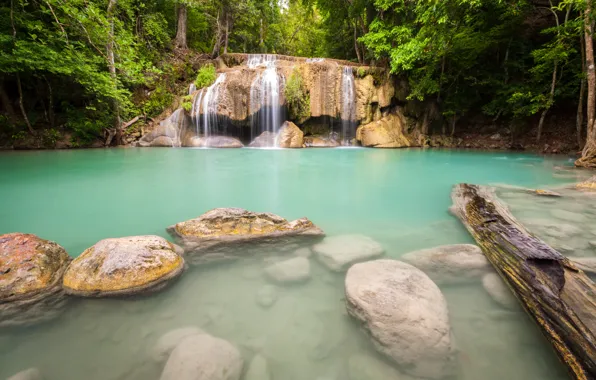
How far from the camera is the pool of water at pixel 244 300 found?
123 centimetres

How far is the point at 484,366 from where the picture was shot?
1.21m

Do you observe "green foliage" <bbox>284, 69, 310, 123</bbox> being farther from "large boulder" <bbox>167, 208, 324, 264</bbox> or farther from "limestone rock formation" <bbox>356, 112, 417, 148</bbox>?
"large boulder" <bbox>167, 208, 324, 264</bbox>

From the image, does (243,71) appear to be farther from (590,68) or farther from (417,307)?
Answer: (417,307)

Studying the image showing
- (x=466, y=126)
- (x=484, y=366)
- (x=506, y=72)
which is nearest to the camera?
(x=484, y=366)

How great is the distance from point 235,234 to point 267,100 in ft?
40.3

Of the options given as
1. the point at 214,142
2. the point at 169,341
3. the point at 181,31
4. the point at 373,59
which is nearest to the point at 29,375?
the point at 169,341

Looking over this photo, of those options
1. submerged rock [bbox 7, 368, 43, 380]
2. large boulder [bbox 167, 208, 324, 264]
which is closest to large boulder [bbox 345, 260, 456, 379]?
large boulder [bbox 167, 208, 324, 264]

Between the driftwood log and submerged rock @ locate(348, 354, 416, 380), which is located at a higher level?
the driftwood log

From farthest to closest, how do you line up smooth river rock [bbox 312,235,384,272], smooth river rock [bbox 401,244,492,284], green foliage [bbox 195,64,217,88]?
green foliage [bbox 195,64,217,88]
smooth river rock [bbox 312,235,384,272]
smooth river rock [bbox 401,244,492,284]

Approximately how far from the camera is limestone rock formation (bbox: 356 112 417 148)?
13641 millimetres

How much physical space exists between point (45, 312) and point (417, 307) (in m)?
2.09

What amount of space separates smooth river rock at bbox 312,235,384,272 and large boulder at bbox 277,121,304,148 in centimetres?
1121

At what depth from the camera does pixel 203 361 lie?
1.15 m

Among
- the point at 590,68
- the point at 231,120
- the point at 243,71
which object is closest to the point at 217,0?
the point at 243,71
